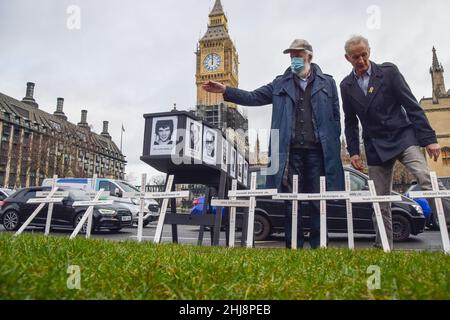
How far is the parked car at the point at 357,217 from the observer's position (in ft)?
25.2

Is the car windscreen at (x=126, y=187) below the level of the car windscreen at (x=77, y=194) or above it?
above

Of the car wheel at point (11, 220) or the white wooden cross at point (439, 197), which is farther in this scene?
the car wheel at point (11, 220)

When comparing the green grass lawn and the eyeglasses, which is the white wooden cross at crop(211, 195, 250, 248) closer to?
the green grass lawn

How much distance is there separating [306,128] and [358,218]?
14.9 ft

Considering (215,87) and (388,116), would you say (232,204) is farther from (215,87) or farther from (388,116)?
(388,116)

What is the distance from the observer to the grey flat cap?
4.22 m

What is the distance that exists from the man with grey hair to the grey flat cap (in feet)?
1.58

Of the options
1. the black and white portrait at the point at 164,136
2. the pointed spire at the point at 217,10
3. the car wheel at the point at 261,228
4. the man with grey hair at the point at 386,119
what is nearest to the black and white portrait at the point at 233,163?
the black and white portrait at the point at 164,136

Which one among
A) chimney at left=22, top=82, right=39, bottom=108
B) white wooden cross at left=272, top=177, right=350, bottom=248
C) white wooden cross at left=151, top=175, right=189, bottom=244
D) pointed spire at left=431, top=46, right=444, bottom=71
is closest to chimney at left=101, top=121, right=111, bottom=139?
chimney at left=22, top=82, right=39, bottom=108

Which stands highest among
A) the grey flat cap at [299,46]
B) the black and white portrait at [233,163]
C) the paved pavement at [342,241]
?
the grey flat cap at [299,46]

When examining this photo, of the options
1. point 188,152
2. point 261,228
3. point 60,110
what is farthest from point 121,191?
point 60,110

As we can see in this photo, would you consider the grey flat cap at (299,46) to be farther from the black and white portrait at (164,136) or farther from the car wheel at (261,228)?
the car wheel at (261,228)

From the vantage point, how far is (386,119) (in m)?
3.89

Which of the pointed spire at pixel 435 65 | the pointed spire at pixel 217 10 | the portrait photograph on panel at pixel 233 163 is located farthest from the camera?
the pointed spire at pixel 217 10
